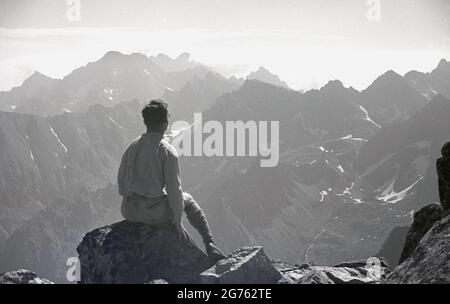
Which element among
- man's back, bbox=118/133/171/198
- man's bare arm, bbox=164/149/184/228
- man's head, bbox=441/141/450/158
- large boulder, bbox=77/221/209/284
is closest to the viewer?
man's head, bbox=441/141/450/158

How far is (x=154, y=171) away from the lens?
1005 cm

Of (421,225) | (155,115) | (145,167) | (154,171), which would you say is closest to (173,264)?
(154,171)

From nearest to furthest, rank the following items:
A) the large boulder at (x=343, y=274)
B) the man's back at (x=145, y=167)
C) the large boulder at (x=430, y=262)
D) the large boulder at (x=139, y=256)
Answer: the large boulder at (x=430, y=262) < the large boulder at (x=343, y=274) < the large boulder at (x=139, y=256) < the man's back at (x=145, y=167)

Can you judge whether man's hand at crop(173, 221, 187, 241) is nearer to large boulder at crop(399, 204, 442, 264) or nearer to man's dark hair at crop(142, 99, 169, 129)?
man's dark hair at crop(142, 99, 169, 129)

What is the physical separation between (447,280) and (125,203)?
7.26 meters

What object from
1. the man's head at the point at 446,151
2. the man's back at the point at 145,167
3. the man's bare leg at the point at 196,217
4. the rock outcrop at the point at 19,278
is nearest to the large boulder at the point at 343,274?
the man's bare leg at the point at 196,217

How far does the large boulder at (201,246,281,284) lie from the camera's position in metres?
8.58

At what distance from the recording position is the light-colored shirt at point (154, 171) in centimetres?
991

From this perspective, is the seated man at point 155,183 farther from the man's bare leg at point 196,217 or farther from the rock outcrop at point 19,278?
the rock outcrop at point 19,278

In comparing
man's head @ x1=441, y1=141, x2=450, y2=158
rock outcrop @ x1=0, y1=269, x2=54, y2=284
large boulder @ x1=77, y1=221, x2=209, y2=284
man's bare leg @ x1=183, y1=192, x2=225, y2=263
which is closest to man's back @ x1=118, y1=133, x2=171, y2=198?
man's bare leg @ x1=183, y1=192, x2=225, y2=263

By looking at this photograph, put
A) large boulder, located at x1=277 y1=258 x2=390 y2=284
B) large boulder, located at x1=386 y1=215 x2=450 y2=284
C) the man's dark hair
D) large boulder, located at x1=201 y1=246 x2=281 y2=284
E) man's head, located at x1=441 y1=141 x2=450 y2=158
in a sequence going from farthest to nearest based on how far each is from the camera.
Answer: the man's dark hair, man's head, located at x1=441 y1=141 x2=450 y2=158, large boulder, located at x1=201 y1=246 x2=281 y2=284, large boulder, located at x1=277 y1=258 x2=390 y2=284, large boulder, located at x1=386 y1=215 x2=450 y2=284

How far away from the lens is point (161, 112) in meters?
10.6
